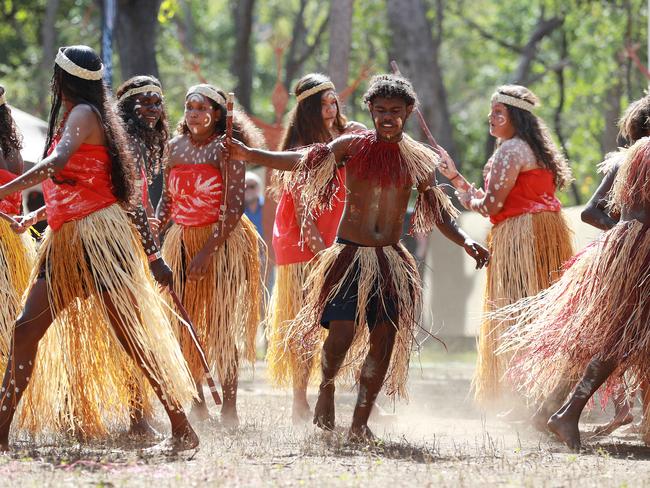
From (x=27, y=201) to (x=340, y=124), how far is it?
14.2ft

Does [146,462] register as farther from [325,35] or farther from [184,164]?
[325,35]

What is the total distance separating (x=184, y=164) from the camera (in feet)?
20.1

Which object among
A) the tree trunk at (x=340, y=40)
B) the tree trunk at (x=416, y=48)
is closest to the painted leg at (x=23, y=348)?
the tree trunk at (x=340, y=40)

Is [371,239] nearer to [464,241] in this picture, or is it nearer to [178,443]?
[464,241]

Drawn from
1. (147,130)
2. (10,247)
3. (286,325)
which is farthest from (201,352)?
(147,130)

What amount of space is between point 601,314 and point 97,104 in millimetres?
2335

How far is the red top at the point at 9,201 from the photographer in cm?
579

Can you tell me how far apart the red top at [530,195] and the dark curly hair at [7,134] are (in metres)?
2.58

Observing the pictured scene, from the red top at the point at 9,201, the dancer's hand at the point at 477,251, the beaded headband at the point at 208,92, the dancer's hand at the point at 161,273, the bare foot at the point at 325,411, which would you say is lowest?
the bare foot at the point at 325,411

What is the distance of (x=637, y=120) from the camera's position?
217 inches

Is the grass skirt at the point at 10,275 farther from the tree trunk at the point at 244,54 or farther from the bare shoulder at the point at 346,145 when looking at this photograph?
the tree trunk at the point at 244,54

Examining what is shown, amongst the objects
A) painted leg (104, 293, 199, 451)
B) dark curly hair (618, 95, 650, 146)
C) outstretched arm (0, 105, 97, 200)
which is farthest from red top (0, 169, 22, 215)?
dark curly hair (618, 95, 650, 146)

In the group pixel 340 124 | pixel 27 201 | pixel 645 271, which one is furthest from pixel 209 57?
pixel 645 271

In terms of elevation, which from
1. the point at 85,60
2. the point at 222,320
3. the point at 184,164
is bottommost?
the point at 222,320
